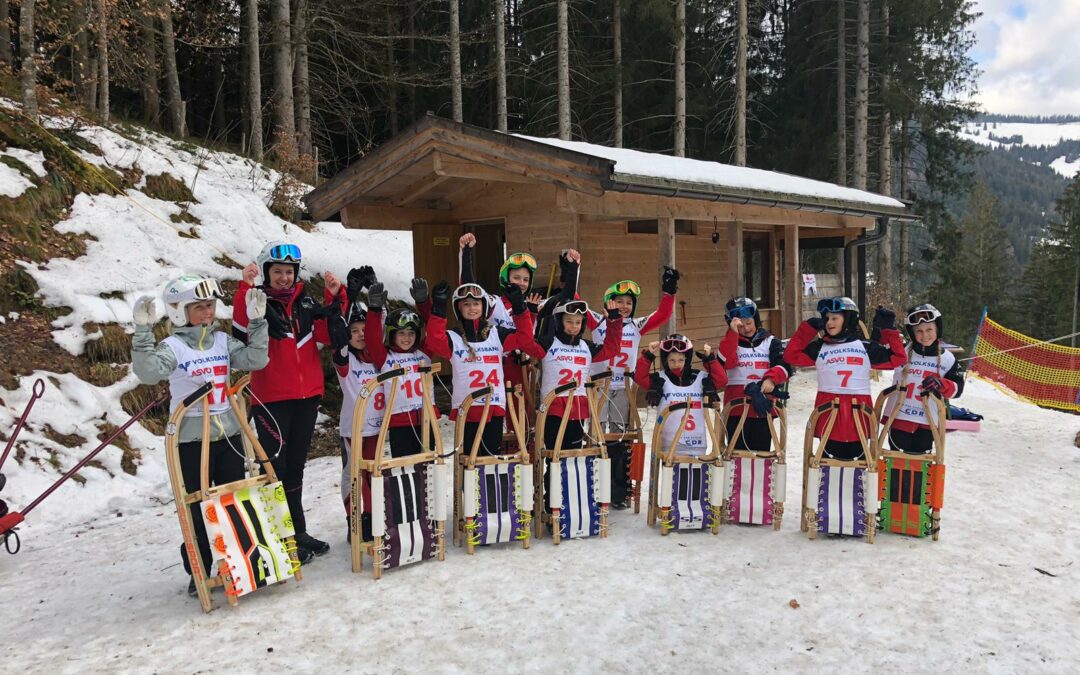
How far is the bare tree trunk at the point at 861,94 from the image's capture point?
1720cm

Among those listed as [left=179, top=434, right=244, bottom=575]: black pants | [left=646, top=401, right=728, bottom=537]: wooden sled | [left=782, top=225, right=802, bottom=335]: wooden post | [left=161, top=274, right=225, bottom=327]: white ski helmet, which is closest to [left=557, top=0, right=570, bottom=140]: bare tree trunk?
[left=782, top=225, right=802, bottom=335]: wooden post

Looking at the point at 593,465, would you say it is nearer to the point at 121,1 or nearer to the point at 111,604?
the point at 111,604

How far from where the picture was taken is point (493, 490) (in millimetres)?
4406

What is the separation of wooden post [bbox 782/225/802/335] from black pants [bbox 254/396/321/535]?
9317 millimetres

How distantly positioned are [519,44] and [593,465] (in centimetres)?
1991

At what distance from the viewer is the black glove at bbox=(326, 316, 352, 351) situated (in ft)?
13.6

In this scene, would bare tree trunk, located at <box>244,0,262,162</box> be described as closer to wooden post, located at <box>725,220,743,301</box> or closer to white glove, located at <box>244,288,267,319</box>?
wooden post, located at <box>725,220,743,301</box>

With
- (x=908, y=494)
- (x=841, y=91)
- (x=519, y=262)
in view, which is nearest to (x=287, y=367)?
(x=519, y=262)

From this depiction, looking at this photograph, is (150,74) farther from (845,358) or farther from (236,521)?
(845,358)

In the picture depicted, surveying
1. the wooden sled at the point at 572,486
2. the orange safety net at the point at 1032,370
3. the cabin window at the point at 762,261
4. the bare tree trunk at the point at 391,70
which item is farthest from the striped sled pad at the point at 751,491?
the bare tree trunk at the point at 391,70

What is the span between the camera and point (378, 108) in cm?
2003

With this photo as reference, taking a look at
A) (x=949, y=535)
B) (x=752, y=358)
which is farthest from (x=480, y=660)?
(x=949, y=535)

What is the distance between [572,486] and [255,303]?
2.31 m

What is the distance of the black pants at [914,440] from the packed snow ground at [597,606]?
1.94 ft
